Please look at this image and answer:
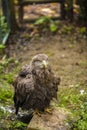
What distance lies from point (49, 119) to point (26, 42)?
5330 mm

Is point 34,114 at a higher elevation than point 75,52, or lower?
higher

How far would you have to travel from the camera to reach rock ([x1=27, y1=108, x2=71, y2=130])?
19.4 feet

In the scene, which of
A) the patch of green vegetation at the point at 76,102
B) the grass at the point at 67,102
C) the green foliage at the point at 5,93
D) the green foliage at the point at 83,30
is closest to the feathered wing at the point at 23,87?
the grass at the point at 67,102

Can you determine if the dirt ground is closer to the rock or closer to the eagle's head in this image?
the rock

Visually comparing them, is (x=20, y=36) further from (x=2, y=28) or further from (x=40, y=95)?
(x=40, y=95)

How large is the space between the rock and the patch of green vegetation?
0.16 meters

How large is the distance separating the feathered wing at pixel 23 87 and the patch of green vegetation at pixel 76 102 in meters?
0.87

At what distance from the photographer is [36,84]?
5969 millimetres

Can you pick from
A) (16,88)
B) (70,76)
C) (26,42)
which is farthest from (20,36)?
(16,88)

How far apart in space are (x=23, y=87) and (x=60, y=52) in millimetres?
4517

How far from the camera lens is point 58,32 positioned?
1177 cm

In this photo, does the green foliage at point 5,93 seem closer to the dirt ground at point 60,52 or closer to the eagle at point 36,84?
the eagle at point 36,84

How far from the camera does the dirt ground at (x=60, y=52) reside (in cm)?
900

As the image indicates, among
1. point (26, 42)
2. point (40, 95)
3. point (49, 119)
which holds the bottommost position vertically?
point (26, 42)
